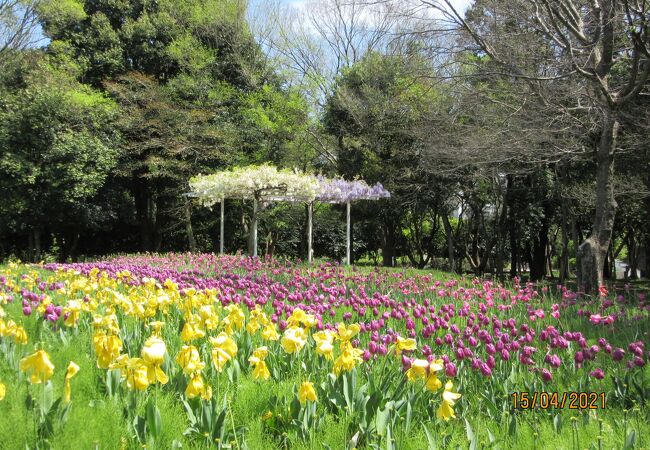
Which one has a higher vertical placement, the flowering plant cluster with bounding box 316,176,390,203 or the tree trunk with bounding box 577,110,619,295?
the flowering plant cluster with bounding box 316,176,390,203

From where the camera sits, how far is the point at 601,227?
7.43m

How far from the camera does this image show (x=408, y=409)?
7.73ft

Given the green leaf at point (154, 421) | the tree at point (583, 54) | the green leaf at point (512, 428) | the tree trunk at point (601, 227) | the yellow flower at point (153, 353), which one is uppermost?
the tree at point (583, 54)

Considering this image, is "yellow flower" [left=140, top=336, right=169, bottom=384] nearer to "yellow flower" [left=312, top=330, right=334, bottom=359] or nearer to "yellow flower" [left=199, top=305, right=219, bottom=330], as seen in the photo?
"yellow flower" [left=312, top=330, right=334, bottom=359]

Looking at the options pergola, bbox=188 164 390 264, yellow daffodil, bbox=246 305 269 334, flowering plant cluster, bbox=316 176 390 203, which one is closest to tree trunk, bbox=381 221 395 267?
flowering plant cluster, bbox=316 176 390 203

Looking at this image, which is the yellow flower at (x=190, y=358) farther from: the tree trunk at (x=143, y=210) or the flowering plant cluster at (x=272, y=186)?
the tree trunk at (x=143, y=210)

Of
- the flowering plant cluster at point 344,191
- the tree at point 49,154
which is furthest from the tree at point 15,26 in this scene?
the flowering plant cluster at point 344,191

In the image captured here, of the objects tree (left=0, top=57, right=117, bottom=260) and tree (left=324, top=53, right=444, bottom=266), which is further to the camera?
tree (left=324, top=53, right=444, bottom=266)

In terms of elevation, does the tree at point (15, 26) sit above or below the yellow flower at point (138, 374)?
above

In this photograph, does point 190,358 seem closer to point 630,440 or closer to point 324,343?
point 324,343

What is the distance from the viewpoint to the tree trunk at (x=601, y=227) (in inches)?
284

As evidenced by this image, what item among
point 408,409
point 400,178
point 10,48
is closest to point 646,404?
point 408,409

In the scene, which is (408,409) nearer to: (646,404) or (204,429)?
(204,429)

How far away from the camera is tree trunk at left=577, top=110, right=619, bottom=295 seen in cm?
722
